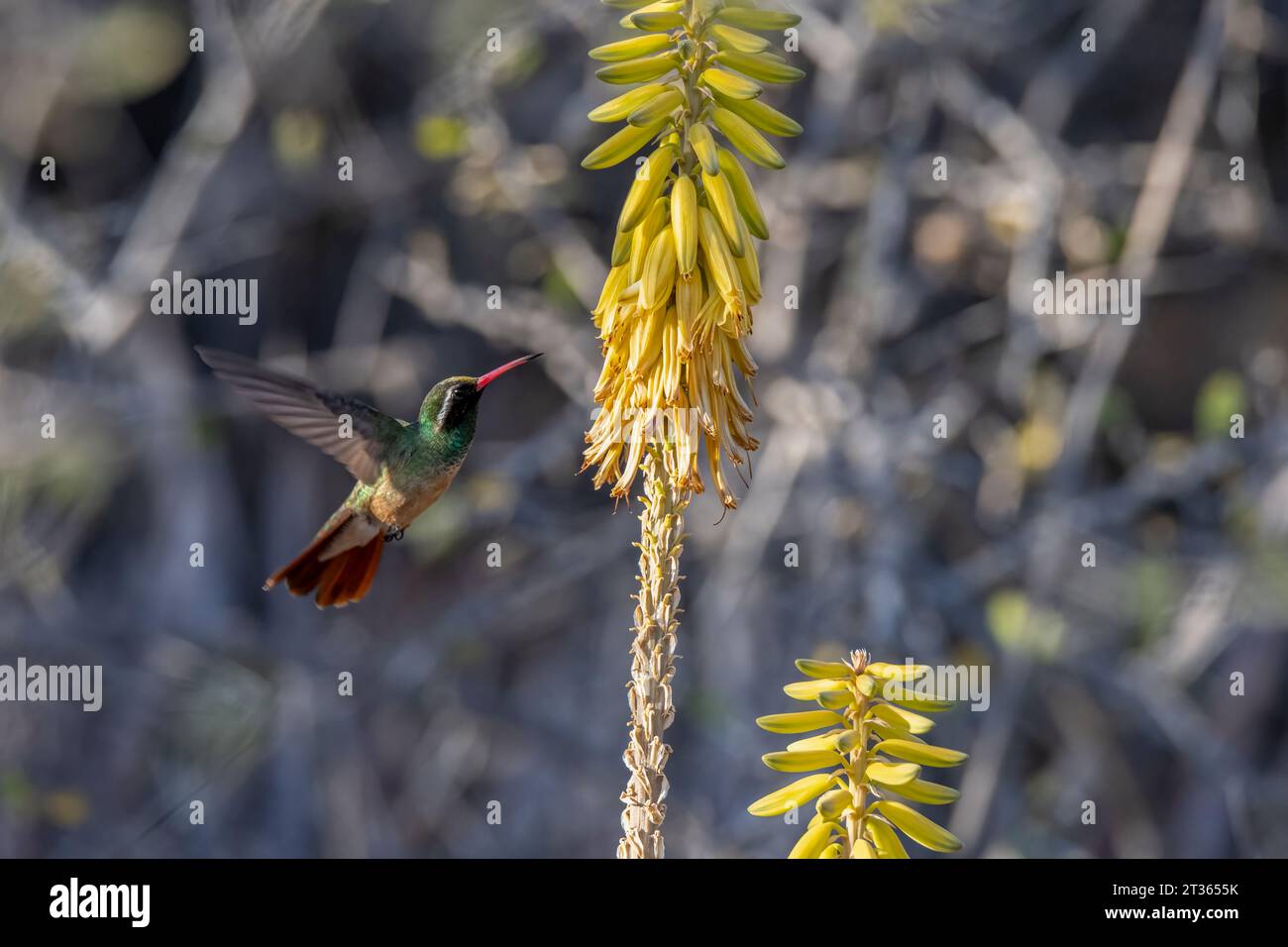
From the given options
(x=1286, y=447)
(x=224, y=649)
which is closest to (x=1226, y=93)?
(x=1286, y=447)

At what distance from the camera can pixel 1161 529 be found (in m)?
5.09

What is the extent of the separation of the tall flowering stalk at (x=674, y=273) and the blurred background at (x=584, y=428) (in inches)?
120

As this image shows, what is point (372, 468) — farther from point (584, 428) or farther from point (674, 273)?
point (584, 428)

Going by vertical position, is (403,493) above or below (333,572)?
above

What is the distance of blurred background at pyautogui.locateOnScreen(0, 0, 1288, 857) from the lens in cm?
479

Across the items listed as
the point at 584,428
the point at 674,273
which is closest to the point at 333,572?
the point at 674,273

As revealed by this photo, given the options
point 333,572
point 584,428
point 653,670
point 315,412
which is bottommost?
point 653,670

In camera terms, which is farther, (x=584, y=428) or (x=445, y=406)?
(x=584, y=428)

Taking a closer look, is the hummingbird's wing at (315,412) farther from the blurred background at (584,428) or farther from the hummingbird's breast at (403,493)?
the blurred background at (584,428)

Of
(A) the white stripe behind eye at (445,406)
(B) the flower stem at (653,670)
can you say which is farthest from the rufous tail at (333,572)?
(B) the flower stem at (653,670)

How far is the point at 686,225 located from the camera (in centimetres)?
152

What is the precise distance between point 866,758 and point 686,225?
0.66 m

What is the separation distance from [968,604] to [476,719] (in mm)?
2089

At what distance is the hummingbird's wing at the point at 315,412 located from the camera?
2.05 m
